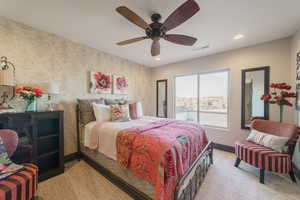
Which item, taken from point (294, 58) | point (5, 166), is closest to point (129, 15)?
point (5, 166)

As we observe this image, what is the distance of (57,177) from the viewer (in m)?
2.04

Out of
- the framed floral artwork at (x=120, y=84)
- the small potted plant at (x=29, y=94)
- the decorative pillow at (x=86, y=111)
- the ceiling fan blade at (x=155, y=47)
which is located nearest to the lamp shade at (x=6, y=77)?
the small potted plant at (x=29, y=94)

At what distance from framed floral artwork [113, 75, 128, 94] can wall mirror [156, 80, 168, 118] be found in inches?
56.0

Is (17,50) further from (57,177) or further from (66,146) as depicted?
(57,177)

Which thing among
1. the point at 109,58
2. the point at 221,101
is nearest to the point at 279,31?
the point at 221,101

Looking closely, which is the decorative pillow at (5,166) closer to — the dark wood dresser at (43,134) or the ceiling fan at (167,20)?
the dark wood dresser at (43,134)

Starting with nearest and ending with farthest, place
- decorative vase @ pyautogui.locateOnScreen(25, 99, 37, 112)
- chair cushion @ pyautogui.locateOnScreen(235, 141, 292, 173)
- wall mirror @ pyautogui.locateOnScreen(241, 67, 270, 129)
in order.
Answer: chair cushion @ pyautogui.locateOnScreen(235, 141, 292, 173) → decorative vase @ pyautogui.locateOnScreen(25, 99, 37, 112) → wall mirror @ pyautogui.locateOnScreen(241, 67, 270, 129)

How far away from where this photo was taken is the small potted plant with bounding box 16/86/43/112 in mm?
1850

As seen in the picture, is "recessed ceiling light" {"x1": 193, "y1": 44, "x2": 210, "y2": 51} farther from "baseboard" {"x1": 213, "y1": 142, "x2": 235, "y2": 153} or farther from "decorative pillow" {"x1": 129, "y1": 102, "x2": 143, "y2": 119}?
"baseboard" {"x1": 213, "y1": 142, "x2": 235, "y2": 153}

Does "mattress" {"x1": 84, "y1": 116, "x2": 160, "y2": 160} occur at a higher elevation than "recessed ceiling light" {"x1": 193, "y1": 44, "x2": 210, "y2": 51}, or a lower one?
lower

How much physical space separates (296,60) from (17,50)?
4981 millimetres

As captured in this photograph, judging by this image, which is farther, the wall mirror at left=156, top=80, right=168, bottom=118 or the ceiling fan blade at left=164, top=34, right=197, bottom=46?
the wall mirror at left=156, top=80, right=168, bottom=118

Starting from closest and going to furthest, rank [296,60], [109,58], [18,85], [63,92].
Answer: [18,85]
[296,60]
[63,92]
[109,58]

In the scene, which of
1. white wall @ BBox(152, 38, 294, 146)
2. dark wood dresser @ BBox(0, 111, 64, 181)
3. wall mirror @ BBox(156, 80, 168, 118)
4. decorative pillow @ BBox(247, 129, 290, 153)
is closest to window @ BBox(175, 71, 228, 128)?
white wall @ BBox(152, 38, 294, 146)
